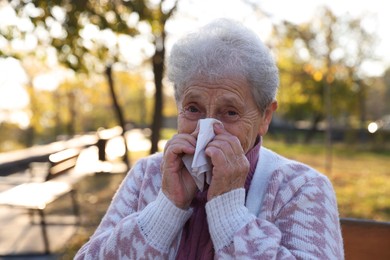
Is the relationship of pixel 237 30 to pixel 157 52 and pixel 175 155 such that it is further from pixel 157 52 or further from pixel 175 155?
pixel 157 52

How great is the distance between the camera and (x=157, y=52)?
27.9ft

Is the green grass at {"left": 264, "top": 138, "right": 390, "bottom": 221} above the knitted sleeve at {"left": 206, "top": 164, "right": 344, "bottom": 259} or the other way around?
the other way around

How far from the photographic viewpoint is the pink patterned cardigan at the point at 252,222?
1.60 meters

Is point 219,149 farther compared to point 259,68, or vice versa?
point 259,68

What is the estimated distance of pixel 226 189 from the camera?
1615 mm

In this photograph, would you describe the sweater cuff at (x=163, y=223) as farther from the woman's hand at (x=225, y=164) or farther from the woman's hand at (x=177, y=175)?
the woman's hand at (x=225, y=164)

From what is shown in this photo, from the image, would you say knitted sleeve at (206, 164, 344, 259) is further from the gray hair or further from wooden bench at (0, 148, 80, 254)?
wooden bench at (0, 148, 80, 254)

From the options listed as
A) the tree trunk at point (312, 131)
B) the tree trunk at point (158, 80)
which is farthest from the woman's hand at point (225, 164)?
the tree trunk at point (312, 131)

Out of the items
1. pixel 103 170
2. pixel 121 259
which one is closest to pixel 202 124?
pixel 121 259

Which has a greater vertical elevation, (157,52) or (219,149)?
(157,52)

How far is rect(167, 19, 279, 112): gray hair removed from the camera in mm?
1738

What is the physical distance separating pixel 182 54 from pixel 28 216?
258 inches

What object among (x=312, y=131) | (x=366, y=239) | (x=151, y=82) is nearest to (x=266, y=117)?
(x=366, y=239)

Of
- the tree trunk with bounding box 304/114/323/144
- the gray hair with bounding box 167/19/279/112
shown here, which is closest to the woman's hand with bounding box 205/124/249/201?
the gray hair with bounding box 167/19/279/112
